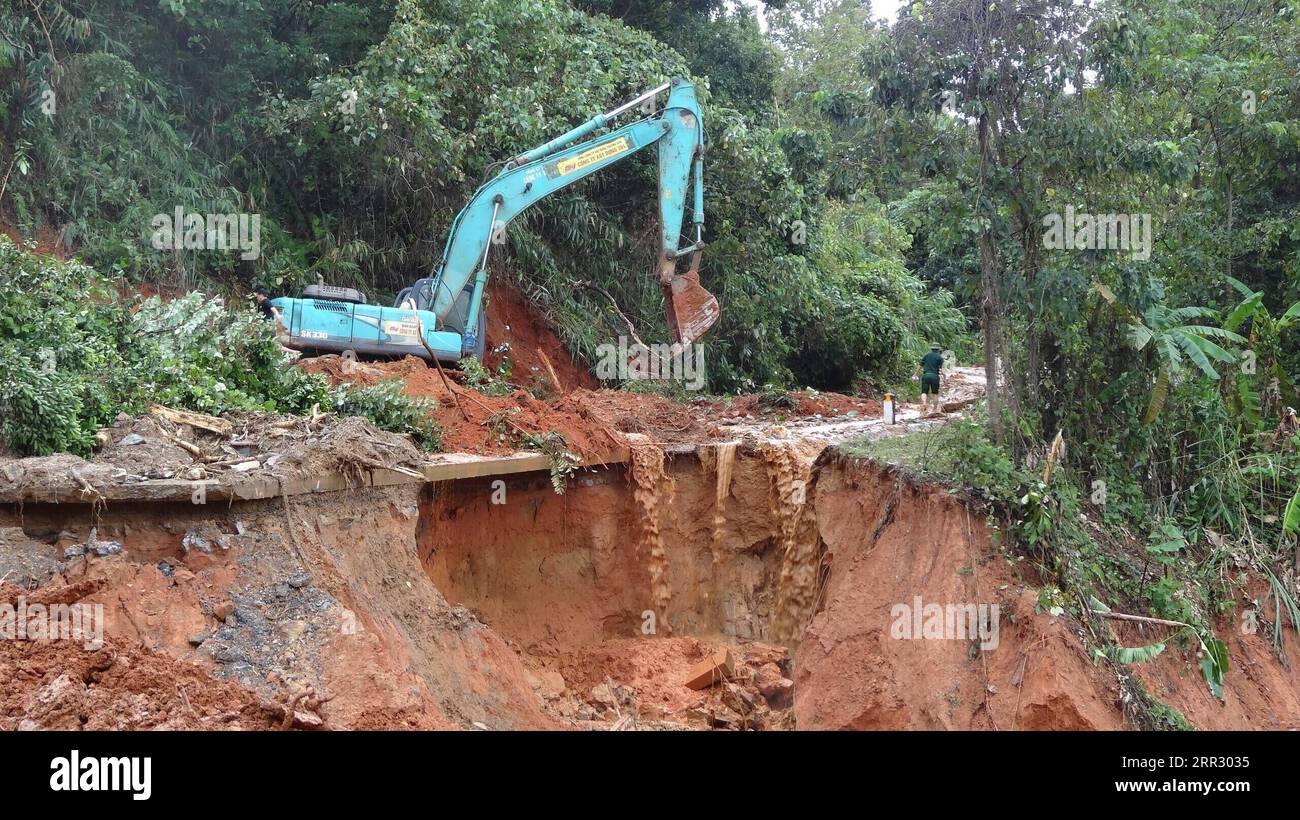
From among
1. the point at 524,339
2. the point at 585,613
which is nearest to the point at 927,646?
the point at 585,613

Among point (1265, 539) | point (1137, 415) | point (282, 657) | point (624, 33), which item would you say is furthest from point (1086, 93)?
point (624, 33)

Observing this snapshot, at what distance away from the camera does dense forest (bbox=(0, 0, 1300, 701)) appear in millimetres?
10055

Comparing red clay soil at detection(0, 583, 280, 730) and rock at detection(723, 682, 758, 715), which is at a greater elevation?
red clay soil at detection(0, 583, 280, 730)

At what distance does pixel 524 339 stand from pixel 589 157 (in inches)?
142

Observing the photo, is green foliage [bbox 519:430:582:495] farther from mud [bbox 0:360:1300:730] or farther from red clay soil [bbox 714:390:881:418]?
red clay soil [bbox 714:390:881:418]

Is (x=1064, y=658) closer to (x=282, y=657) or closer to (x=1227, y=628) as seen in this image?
(x=1227, y=628)

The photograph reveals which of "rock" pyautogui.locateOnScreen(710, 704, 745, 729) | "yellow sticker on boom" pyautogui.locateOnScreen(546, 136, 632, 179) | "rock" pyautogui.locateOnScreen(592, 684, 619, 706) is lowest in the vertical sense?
"rock" pyautogui.locateOnScreen(710, 704, 745, 729)

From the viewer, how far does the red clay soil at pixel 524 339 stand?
16.7 m

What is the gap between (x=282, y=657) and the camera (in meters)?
7.38

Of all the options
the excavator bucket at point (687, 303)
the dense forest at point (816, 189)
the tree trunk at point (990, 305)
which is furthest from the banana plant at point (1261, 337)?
the excavator bucket at point (687, 303)

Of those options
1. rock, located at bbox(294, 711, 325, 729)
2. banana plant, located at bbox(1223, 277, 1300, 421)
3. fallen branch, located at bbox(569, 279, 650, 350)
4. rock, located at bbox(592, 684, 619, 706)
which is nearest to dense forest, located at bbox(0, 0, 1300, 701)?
banana plant, located at bbox(1223, 277, 1300, 421)

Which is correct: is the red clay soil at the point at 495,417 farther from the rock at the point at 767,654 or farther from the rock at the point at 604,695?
the rock at the point at 767,654

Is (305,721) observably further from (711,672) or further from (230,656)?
(711,672)

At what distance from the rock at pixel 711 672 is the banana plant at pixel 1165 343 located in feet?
16.0
